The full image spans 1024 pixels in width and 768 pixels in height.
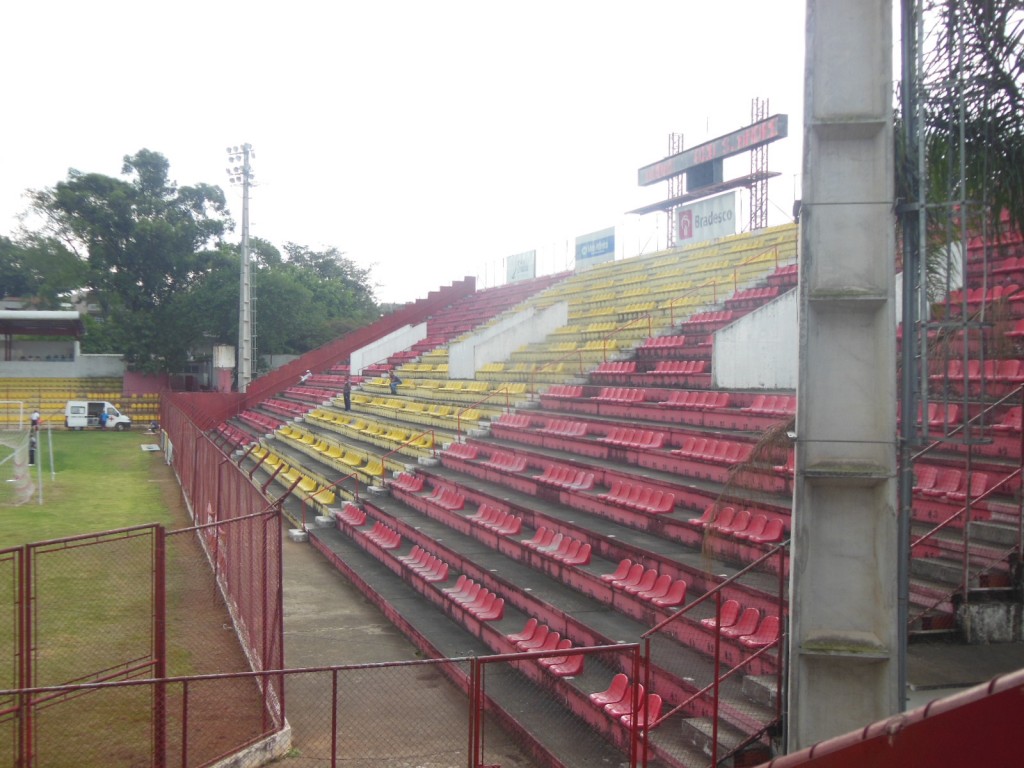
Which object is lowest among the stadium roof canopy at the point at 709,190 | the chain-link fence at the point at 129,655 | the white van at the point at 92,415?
the chain-link fence at the point at 129,655

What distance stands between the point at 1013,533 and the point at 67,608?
10.1m

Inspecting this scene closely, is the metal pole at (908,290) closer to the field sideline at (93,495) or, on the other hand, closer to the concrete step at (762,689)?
the concrete step at (762,689)

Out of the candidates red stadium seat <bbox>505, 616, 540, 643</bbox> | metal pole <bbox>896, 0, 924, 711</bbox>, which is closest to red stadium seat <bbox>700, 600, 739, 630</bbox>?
red stadium seat <bbox>505, 616, 540, 643</bbox>

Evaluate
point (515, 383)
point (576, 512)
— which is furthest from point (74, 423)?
point (576, 512)

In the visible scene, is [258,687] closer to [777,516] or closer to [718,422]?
[777,516]

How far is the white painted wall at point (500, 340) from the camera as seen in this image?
2489 cm

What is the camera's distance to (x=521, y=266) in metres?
38.4

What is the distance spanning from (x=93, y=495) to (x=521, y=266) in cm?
2134

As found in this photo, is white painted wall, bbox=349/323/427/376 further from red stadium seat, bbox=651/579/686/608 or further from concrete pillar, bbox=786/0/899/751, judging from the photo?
concrete pillar, bbox=786/0/899/751

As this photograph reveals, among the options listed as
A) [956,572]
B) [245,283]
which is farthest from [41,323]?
[956,572]

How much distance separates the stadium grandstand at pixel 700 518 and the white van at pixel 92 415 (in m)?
18.9

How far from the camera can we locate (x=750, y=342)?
47.1 feet

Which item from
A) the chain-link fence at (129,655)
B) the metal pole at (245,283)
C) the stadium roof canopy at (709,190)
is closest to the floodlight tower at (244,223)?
the metal pole at (245,283)

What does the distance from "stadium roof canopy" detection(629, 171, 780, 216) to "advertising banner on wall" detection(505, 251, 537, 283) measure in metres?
5.17
